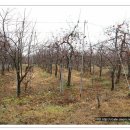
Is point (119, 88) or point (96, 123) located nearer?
point (96, 123)

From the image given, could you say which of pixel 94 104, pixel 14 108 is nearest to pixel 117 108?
pixel 94 104

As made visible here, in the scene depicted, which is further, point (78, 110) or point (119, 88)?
point (119, 88)

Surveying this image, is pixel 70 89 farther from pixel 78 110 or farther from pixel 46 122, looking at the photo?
pixel 46 122

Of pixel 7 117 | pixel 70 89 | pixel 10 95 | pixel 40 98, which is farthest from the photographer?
pixel 70 89

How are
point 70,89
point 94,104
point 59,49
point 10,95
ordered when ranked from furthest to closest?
point 59,49 → point 70,89 → point 10,95 → point 94,104

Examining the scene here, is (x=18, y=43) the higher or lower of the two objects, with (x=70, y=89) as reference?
higher

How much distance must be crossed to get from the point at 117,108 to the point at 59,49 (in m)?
13.5

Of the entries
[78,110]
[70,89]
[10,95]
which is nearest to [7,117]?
[78,110]

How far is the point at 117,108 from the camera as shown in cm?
1553

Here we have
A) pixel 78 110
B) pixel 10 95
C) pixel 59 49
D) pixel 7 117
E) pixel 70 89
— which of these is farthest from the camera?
pixel 59 49

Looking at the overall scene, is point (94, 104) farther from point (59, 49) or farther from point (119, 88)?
point (59, 49)

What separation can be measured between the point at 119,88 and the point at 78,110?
10.8 meters

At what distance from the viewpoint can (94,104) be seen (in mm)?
16672

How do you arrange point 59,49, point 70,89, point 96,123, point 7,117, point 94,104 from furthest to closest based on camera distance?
point 59,49
point 70,89
point 94,104
point 7,117
point 96,123
